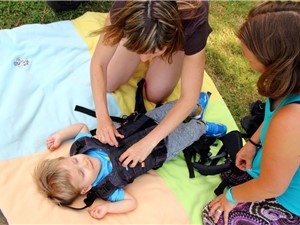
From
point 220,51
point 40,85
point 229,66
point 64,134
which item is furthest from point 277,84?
point 220,51

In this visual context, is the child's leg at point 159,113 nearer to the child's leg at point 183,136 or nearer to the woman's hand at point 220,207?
the child's leg at point 183,136

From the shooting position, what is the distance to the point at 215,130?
8.34ft

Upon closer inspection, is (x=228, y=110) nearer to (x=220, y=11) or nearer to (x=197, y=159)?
(x=197, y=159)

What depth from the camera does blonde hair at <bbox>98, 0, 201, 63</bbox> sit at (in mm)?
1580

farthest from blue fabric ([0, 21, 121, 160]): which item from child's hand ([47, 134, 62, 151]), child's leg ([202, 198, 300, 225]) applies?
child's leg ([202, 198, 300, 225])

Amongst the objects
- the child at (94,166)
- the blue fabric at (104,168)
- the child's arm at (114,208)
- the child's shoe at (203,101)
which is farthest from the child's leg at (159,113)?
the child's arm at (114,208)

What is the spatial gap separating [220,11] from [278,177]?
2508mm

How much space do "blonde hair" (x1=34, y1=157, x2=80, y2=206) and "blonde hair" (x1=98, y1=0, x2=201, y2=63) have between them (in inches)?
32.3

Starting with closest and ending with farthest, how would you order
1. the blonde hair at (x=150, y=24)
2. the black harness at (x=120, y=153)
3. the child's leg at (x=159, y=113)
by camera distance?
1. the blonde hair at (x=150, y=24)
2. the black harness at (x=120, y=153)
3. the child's leg at (x=159, y=113)

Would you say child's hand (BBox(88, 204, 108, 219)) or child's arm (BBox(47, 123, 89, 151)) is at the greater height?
child's arm (BBox(47, 123, 89, 151))

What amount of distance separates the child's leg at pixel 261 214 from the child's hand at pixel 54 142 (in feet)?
3.46

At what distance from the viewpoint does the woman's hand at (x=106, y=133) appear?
2.24m

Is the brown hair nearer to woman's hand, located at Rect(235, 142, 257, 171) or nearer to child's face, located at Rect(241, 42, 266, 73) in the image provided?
child's face, located at Rect(241, 42, 266, 73)

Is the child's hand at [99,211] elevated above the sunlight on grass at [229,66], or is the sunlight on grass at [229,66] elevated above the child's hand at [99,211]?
the sunlight on grass at [229,66]
